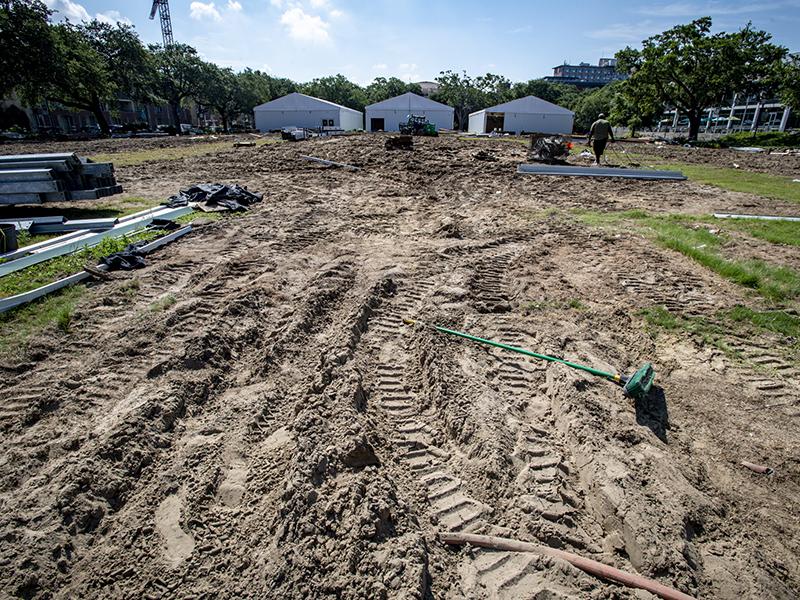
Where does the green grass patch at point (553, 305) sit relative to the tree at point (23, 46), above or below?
below

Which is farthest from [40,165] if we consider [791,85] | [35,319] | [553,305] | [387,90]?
[387,90]

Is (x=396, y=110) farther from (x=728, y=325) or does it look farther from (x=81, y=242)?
(x=728, y=325)

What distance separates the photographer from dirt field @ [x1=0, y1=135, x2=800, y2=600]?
2262 mm

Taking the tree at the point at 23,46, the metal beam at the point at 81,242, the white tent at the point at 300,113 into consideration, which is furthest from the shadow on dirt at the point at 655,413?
the white tent at the point at 300,113

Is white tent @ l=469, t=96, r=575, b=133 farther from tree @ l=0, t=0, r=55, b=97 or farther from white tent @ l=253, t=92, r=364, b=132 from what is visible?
tree @ l=0, t=0, r=55, b=97

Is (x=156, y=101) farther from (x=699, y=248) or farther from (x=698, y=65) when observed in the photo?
(x=699, y=248)

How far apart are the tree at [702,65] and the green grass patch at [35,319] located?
44021 mm

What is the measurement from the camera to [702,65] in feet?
114

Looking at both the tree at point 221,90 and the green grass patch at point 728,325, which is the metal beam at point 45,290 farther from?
the tree at point 221,90

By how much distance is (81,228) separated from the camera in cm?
803

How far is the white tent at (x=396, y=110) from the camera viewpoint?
2274 inches

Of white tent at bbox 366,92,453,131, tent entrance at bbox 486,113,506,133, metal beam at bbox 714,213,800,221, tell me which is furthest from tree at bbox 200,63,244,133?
metal beam at bbox 714,213,800,221

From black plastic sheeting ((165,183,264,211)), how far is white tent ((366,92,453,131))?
166ft

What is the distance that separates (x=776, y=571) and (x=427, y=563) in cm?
191
